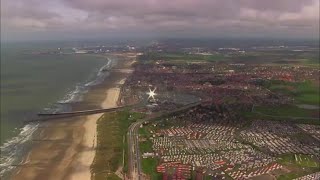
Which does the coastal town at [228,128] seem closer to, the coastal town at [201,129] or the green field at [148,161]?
the green field at [148,161]

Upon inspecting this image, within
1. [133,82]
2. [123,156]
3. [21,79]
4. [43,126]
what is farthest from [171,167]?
[21,79]

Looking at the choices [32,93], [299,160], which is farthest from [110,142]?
[32,93]

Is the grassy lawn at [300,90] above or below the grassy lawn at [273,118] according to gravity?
above

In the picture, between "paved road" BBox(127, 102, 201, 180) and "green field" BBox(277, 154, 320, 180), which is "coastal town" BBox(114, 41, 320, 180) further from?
"paved road" BBox(127, 102, 201, 180)

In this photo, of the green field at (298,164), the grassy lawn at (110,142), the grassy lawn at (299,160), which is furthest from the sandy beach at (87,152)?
the grassy lawn at (299,160)

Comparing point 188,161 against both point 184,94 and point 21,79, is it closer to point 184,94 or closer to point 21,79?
point 184,94

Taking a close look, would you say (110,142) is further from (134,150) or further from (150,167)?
(150,167)
